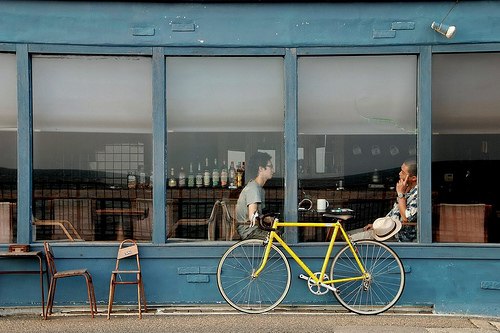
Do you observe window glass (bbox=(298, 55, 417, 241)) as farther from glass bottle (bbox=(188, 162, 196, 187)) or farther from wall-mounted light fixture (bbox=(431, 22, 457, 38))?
glass bottle (bbox=(188, 162, 196, 187))

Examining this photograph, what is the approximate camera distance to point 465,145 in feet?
25.3

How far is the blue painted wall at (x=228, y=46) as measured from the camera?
24.0ft

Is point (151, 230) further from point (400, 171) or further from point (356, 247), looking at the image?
point (400, 171)

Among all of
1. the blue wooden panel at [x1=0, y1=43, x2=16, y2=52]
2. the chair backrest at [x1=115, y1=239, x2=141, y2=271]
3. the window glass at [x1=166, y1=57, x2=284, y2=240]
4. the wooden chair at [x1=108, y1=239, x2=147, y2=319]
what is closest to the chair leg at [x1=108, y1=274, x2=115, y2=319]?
the wooden chair at [x1=108, y1=239, x2=147, y2=319]

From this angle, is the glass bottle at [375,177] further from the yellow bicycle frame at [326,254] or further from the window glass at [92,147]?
the window glass at [92,147]

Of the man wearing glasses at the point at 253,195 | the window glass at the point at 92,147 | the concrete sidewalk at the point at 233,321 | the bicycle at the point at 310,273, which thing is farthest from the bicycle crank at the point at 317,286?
the window glass at the point at 92,147

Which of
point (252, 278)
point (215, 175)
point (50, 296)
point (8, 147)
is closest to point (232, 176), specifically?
point (215, 175)

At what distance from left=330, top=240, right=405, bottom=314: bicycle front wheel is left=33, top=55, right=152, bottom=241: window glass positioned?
2201mm

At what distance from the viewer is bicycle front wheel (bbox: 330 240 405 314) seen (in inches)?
286

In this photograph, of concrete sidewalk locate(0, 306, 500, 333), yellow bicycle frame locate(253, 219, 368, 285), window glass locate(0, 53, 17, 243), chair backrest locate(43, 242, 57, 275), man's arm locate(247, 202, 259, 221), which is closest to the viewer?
concrete sidewalk locate(0, 306, 500, 333)

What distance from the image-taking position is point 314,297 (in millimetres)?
7387

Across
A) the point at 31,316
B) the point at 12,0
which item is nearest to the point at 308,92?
the point at 12,0

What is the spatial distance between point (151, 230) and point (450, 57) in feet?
12.5

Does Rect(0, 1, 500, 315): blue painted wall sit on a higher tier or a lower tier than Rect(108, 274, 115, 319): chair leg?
higher
